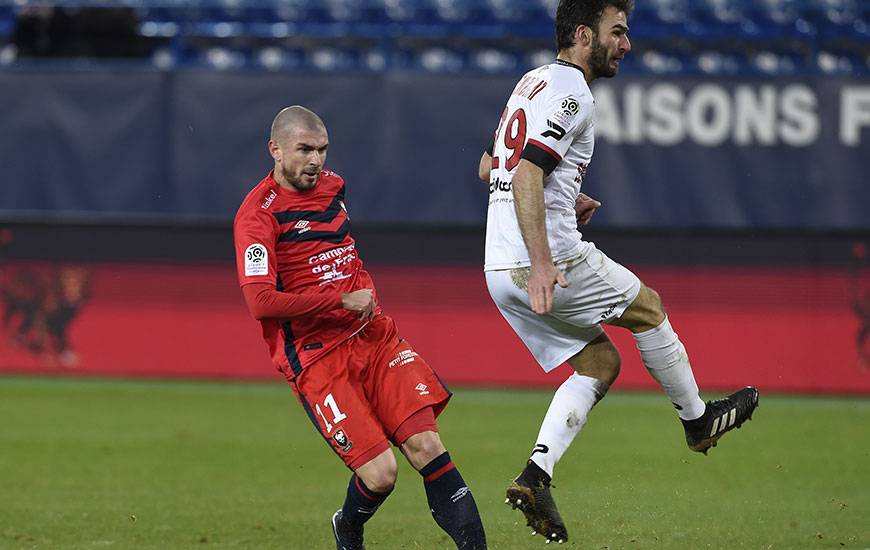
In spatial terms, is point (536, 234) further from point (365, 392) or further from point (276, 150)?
point (276, 150)

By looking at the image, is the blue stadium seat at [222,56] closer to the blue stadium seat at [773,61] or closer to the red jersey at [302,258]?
the blue stadium seat at [773,61]

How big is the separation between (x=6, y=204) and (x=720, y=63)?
714 centimetres

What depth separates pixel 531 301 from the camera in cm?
561

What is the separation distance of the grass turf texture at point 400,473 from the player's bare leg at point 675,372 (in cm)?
57

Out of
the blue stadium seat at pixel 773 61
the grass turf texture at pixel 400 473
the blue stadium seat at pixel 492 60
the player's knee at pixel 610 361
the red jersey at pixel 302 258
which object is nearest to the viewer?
the red jersey at pixel 302 258

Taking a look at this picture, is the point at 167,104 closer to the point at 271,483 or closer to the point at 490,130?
the point at 490,130

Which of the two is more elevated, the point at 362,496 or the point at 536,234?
the point at 536,234

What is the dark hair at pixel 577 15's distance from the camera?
585 centimetres

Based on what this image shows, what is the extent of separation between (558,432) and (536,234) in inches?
36.7

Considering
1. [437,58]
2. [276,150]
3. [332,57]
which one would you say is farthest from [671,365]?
[332,57]

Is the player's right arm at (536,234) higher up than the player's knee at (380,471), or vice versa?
the player's right arm at (536,234)

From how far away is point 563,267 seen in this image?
5.90m

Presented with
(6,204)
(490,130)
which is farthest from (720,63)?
(6,204)

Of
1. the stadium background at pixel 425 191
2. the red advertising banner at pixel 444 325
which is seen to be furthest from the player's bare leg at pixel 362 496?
the red advertising banner at pixel 444 325
